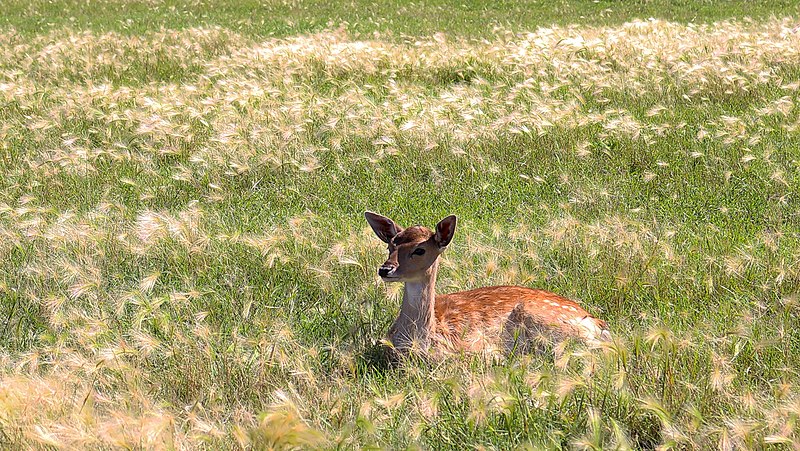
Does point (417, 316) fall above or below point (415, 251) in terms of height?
below

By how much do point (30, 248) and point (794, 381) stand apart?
4520mm

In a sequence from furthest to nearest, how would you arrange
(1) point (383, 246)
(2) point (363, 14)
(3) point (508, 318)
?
(2) point (363, 14) → (1) point (383, 246) → (3) point (508, 318)

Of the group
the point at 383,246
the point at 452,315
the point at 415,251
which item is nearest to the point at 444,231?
the point at 415,251

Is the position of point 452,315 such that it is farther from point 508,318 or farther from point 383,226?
point 383,226

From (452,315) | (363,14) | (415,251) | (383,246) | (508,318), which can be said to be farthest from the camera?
(363,14)

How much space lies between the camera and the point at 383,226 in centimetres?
430

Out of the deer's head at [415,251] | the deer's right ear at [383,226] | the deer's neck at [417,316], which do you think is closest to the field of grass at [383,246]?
the deer's neck at [417,316]

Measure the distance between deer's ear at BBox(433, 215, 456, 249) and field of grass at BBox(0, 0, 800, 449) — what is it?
554 mm

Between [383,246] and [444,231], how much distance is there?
143 centimetres

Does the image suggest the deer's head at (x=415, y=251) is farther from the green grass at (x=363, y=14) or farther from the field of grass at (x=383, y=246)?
the green grass at (x=363, y=14)

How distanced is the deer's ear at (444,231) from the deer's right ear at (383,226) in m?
0.27

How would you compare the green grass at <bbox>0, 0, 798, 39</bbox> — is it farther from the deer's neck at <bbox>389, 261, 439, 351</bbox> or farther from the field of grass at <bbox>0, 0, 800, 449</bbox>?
the deer's neck at <bbox>389, 261, 439, 351</bbox>

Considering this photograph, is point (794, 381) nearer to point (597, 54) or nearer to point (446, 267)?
point (446, 267)

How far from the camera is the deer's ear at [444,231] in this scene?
396 centimetres
